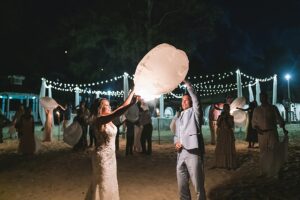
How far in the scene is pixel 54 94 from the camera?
39.1 metres

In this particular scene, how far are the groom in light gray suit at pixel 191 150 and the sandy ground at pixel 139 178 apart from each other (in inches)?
56.1

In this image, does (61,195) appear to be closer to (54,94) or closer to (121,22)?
(121,22)

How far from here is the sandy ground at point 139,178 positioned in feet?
23.0

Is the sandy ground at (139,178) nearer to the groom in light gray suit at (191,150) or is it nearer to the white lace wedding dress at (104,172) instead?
the groom in light gray suit at (191,150)

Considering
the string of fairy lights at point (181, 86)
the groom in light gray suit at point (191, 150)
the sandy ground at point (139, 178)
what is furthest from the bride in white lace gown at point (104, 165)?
the string of fairy lights at point (181, 86)

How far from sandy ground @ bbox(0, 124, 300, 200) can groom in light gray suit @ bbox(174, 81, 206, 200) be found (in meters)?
1.42

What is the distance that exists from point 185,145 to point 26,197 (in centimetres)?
351

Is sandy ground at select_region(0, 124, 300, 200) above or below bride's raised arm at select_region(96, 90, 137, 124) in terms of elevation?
below

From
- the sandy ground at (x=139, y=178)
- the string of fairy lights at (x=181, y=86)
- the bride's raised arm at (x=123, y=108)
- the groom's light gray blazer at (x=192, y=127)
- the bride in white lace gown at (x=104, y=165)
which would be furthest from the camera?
the string of fairy lights at (x=181, y=86)

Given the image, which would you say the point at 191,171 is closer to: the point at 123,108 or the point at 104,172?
the point at 104,172

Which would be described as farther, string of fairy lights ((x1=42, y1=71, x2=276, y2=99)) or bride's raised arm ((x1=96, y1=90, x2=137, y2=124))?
string of fairy lights ((x1=42, y1=71, x2=276, y2=99))

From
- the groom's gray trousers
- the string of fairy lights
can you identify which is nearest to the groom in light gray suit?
the groom's gray trousers

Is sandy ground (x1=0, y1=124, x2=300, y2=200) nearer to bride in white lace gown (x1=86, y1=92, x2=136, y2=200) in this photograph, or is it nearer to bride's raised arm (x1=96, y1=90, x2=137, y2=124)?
bride in white lace gown (x1=86, y1=92, x2=136, y2=200)

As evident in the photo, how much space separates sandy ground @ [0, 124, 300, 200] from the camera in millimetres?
7019
